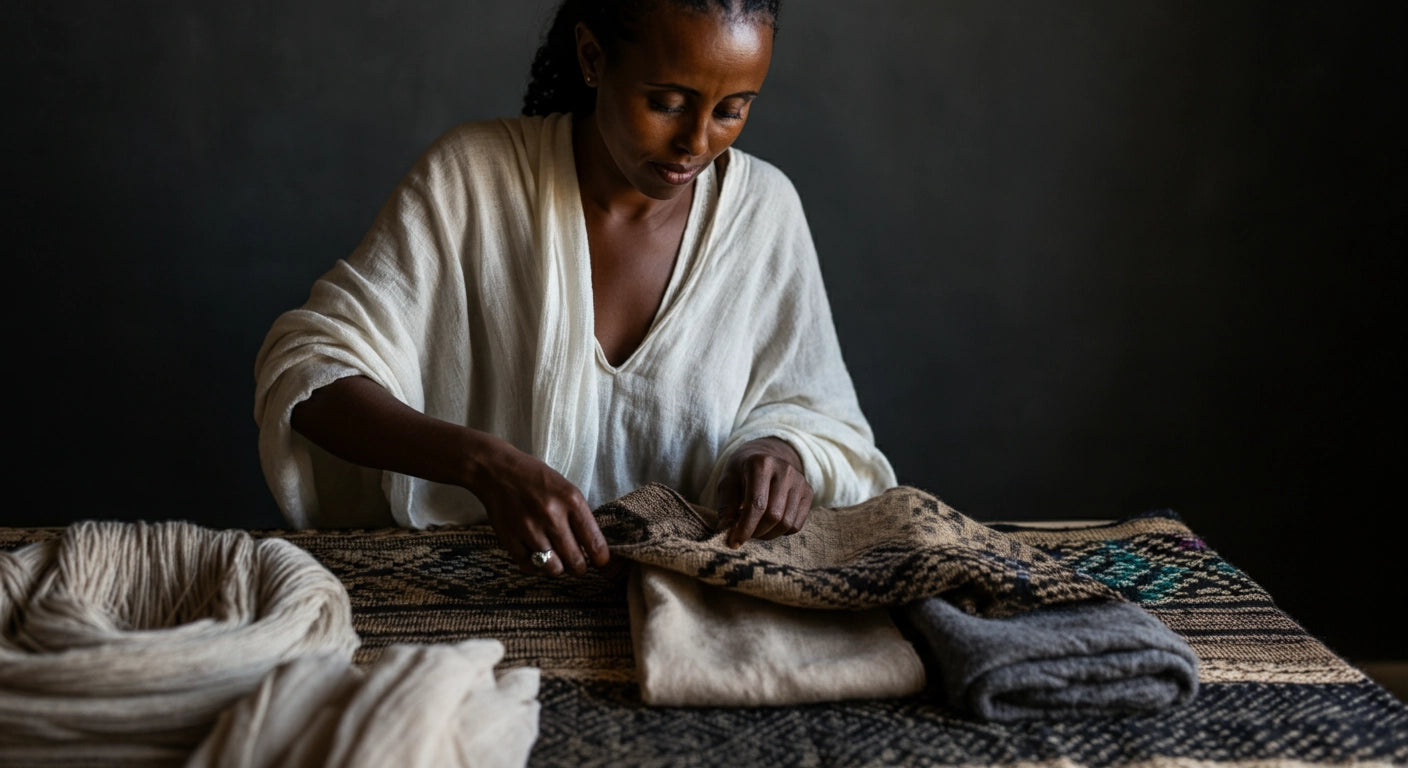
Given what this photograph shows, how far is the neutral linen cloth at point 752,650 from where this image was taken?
891 mm

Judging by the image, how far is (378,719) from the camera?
2.37 ft

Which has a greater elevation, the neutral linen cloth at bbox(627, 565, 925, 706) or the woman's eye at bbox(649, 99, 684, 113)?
the woman's eye at bbox(649, 99, 684, 113)

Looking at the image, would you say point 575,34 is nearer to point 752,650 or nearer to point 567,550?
point 567,550

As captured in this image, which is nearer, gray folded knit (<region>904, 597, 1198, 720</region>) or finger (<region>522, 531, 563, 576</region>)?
gray folded knit (<region>904, 597, 1198, 720</region>)

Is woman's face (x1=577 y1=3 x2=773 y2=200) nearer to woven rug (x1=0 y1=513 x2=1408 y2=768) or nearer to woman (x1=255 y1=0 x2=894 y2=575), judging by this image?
woman (x1=255 y1=0 x2=894 y2=575)

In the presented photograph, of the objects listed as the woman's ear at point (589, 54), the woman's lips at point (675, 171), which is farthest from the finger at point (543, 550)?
the woman's ear at point (589, 54)

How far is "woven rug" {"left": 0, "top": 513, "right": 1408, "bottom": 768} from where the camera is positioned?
2.73 ft

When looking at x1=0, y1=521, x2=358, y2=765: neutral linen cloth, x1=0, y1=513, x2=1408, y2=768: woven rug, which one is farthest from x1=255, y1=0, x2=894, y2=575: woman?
x1=0, y1=521, x2=358, y2=765: neutral linen cloth

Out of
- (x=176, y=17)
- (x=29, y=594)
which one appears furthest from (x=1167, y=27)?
(x=29, y=594)

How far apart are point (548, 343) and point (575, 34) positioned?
377 mm

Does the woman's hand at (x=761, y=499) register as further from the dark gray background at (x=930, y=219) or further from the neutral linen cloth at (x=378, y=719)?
the dark gray background at (x=930, y=219)

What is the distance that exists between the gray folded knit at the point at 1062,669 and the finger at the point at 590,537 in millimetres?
313

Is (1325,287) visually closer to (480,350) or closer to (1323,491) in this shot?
(1323,491)

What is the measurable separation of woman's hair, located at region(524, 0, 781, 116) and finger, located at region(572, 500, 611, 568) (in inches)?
21.2
